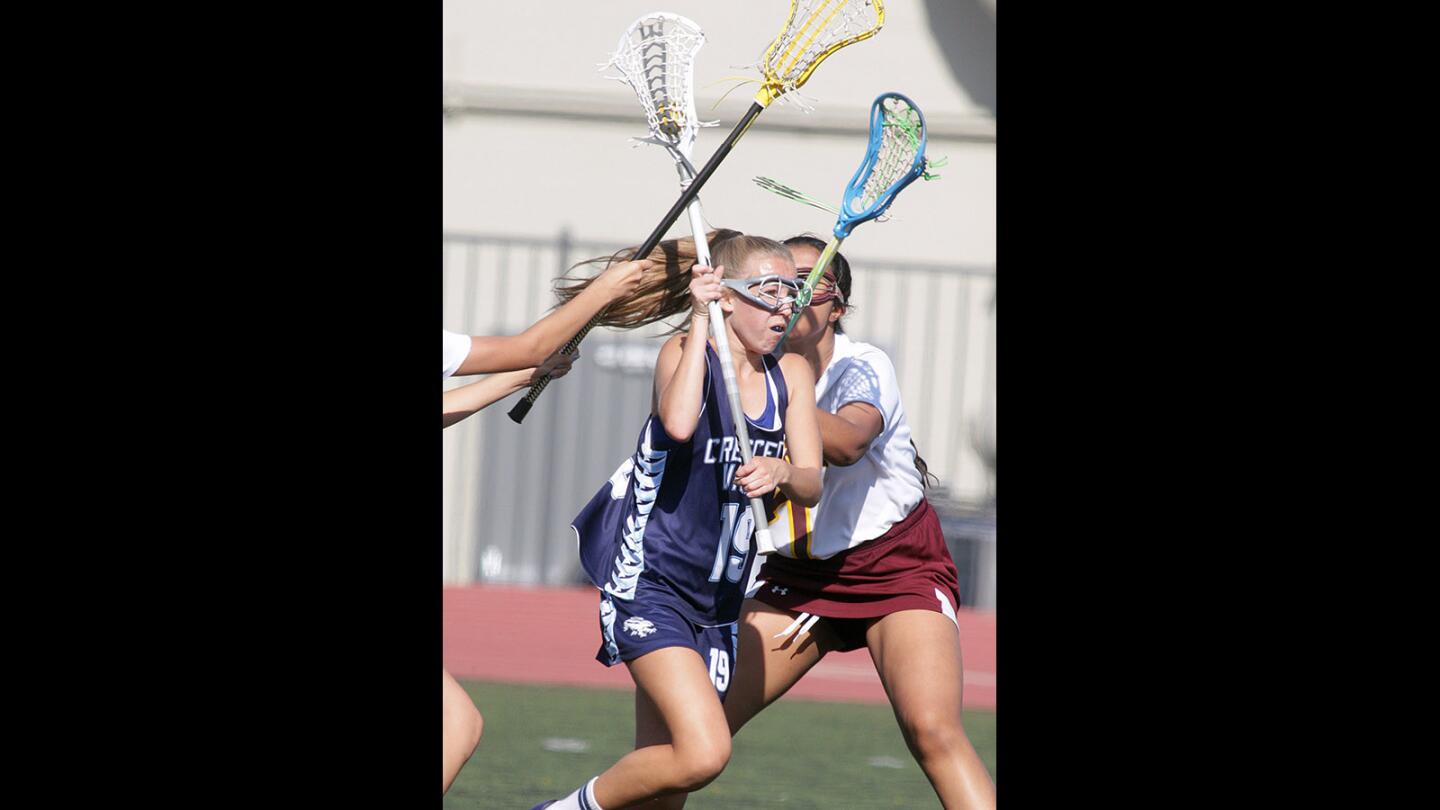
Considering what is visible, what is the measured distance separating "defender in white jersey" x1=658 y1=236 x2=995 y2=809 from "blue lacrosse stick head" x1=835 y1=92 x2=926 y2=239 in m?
0.22

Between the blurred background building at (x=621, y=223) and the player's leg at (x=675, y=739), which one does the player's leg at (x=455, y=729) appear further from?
the blurred background building at (x=621, y=223)

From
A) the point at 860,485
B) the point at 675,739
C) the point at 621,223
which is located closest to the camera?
the point at 675,739

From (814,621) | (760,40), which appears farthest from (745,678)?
(760,40)

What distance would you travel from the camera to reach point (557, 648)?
7.94 m

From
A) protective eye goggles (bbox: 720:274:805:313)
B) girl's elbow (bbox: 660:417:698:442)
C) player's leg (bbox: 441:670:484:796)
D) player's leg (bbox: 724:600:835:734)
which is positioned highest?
protective eye goggles (bbox: 720:274:805:313)

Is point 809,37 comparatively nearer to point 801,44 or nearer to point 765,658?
point 801,44

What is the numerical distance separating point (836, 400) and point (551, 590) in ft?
15.9

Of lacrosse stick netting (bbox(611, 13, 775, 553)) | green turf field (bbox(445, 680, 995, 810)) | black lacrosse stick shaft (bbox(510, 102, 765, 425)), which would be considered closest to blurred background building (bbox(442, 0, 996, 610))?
green turf field (bbox(445, 680, 995, 810))

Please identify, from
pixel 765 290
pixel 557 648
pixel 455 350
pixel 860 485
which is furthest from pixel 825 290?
pixel 557 648

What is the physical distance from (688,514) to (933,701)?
0.72 m

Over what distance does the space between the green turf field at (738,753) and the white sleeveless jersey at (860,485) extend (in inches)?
48.7

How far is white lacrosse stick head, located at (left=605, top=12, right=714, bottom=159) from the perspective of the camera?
3707mm

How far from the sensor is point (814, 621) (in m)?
3.86

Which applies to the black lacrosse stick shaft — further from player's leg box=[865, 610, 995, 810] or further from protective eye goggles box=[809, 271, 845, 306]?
player's leg box=[865, 610, 995, 810]
